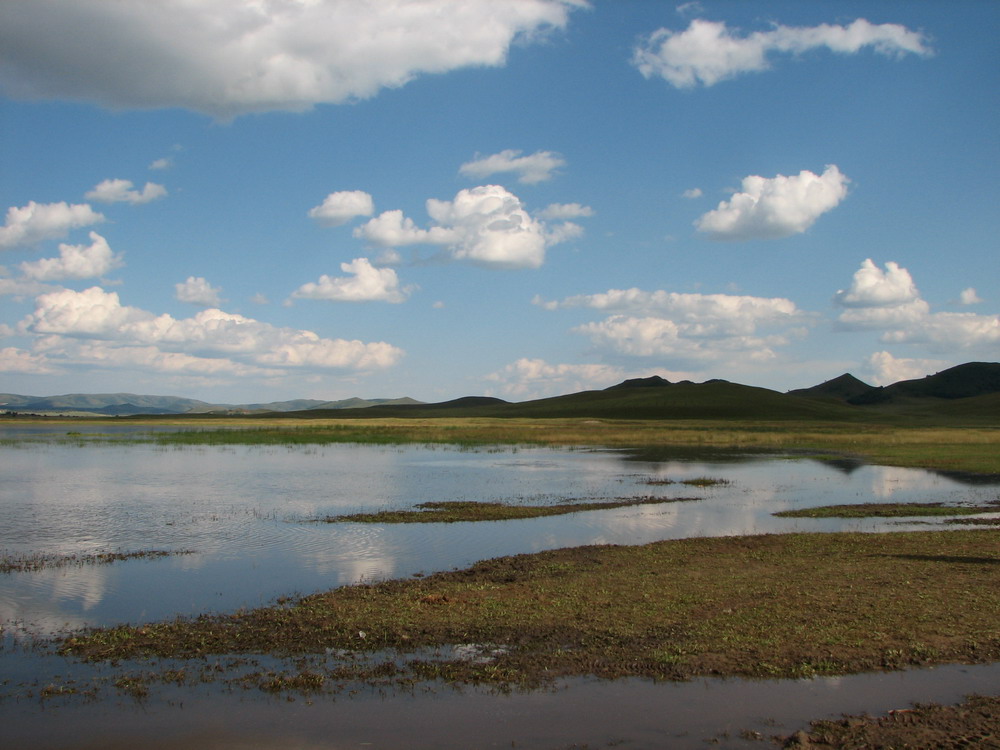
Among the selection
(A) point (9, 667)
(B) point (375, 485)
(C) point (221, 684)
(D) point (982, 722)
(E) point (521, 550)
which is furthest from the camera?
(B) point (375, 485)

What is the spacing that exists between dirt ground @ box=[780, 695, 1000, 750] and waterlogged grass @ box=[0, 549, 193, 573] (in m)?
15.3

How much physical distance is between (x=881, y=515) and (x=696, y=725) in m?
20.5

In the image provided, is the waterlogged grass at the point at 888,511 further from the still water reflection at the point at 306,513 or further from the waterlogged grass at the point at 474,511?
the waterlogged grass at the point at 474,511

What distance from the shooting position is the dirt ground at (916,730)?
822 cm

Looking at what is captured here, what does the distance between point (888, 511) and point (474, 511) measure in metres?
14.2

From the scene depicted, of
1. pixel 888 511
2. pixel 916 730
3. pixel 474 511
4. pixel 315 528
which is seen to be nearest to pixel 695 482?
pixel 888 511

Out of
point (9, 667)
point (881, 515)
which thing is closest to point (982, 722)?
point (9, 667)

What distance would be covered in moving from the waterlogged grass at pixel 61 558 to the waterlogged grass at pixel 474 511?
621 centimetres

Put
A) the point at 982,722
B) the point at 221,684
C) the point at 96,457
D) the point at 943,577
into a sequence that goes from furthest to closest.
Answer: the point at 96,457, the point at 943,577, the point at 221,684, the point at 982,722

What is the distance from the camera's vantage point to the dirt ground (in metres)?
8.22

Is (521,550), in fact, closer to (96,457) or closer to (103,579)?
(103,579)

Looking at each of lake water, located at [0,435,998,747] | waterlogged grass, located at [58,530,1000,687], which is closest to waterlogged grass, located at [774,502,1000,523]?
lake water, located at [0,435,998,747]

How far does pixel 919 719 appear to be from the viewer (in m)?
8.80

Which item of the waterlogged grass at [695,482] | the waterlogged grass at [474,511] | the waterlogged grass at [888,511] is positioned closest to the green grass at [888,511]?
the waterlogged grass at [888,511]
